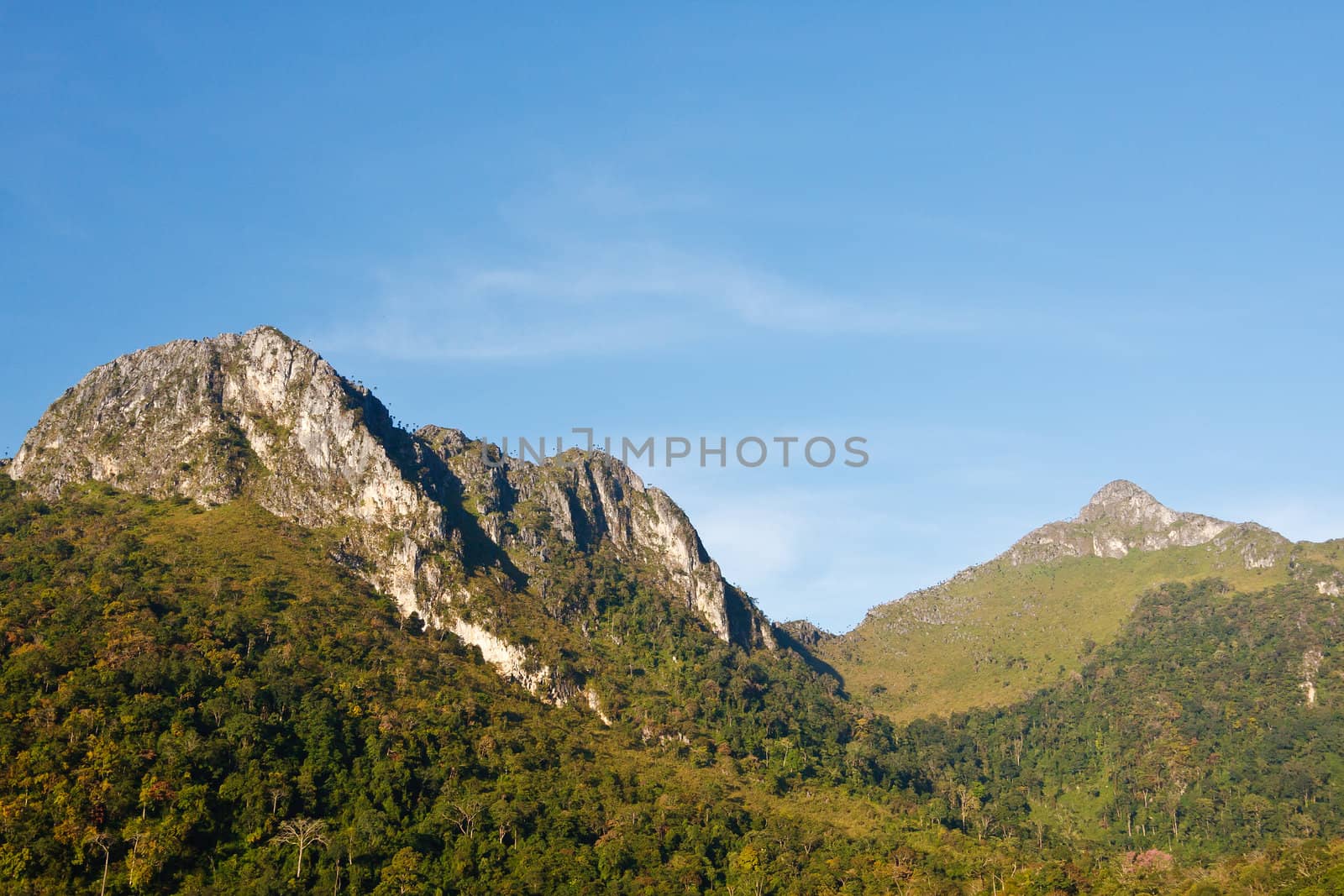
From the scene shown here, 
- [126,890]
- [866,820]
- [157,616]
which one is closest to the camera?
[126,890]

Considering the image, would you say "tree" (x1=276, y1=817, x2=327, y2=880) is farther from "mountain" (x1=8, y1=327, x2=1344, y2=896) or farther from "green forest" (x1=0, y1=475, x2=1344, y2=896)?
"mountain" (x1=8, y1=327, x2=1344, y2=896)

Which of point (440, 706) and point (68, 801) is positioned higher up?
point (440, 706)

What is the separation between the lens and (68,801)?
11325 centimetres

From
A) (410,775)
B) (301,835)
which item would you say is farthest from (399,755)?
(301,835)

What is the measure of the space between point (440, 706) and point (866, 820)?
204 ft

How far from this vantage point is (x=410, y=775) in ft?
459

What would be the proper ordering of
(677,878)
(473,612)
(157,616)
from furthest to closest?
(473,612) < (157,616) < (677,878)

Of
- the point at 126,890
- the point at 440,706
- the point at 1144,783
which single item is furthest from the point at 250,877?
the point at 1144,783

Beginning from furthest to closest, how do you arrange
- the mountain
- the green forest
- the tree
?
the tree, the mountain, the green forest

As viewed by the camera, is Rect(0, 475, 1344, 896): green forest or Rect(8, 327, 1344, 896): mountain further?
Rect(8, 327, 1344, 896): mountain

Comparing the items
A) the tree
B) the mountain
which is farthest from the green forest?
the mountain

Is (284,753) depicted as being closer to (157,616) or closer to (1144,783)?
(157,616)

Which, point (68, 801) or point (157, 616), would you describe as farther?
point (157, 616)

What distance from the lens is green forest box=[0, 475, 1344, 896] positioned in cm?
11794
